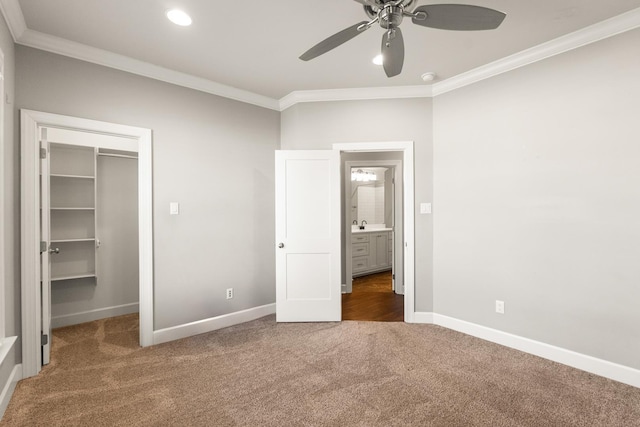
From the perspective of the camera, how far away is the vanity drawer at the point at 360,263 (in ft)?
19.6

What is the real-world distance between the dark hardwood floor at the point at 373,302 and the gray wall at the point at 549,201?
72 centimetres

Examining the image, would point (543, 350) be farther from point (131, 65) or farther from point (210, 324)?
point (131, 65)

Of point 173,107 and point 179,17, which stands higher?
point 179,17

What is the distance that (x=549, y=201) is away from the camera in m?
2.64

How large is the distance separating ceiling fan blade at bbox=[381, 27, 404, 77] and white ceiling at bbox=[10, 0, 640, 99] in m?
0.52

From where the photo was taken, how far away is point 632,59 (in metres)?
2.25

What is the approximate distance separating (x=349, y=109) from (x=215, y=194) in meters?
1.80

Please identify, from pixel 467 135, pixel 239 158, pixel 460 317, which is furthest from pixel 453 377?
pixel 239 158

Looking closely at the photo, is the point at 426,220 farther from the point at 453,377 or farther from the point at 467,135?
the point at 453,377

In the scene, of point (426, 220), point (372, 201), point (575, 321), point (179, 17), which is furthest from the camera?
point (372, 201)

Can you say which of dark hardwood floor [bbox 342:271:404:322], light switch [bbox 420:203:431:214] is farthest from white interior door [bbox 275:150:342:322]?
light switch [bbox 420:203:431:214]

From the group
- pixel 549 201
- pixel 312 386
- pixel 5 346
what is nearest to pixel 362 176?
pixel 549 201

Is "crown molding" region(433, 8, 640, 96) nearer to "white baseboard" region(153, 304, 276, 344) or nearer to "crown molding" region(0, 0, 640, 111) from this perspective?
"crown molding" region(0, 0, 640, 111)

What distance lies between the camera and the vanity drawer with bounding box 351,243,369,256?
5.96m
